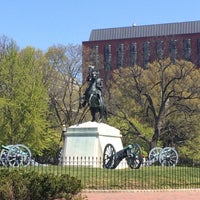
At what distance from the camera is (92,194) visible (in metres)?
17.7

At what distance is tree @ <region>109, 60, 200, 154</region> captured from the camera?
45656 millimetres

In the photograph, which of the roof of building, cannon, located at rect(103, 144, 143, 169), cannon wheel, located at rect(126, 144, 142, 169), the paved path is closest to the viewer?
the paved path

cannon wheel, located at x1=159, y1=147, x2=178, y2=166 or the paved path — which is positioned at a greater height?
cannon wheel, located at x1=159, y1=147, x2=178, y2=166

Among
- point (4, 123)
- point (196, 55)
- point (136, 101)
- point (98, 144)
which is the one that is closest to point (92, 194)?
point (98, 144)

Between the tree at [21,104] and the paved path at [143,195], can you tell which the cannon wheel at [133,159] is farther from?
the tree at [21,104]

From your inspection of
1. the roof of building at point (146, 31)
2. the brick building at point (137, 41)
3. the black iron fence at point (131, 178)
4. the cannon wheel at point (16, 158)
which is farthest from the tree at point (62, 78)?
the roof of building at point (146, 31)

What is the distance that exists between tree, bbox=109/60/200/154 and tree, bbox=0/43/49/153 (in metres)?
7.63

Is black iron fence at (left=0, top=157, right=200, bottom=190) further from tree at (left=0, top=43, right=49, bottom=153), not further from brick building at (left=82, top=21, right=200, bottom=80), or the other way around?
brick building at (left=82, top=21, right=200, bottom=80)

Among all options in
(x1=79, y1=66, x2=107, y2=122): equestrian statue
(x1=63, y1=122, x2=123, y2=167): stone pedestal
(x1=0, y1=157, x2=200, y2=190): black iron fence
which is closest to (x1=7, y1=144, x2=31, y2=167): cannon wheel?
(x1=63, y1=122, x2=123, y2=167): stone pedestal

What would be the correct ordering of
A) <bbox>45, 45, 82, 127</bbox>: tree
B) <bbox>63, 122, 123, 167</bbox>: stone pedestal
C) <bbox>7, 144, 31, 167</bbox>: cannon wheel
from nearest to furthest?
1. <bbox>63, 122, 123, 167</bbox>: stone pedestal
2. <bbox>7, 144, 31, 167</bbox>: cannon wheel
3. <bbox>45, 45, 82, 127</bbox>: tree

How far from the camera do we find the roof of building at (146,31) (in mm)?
93438

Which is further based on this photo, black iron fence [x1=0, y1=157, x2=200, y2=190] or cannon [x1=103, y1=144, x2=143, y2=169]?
cannon [x1=103, y1=144, x2=143, y2=169]

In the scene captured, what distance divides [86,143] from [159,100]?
81.6 ft

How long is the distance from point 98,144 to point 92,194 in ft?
28.1
